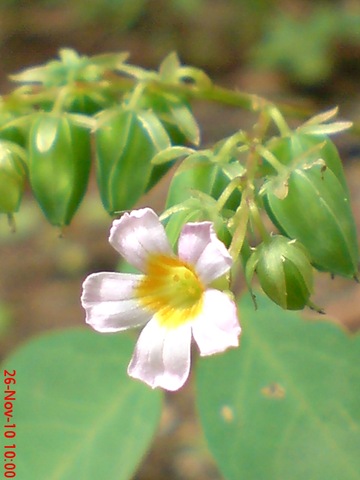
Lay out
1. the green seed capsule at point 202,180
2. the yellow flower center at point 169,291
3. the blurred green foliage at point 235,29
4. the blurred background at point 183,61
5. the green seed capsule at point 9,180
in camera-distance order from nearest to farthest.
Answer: the yellow flower center at point 169,291
the green seed capsule at point 202,180
the green seed capsule at point 9,180
the blurred background at point 183,61
the blurred green foliage at point 235,29

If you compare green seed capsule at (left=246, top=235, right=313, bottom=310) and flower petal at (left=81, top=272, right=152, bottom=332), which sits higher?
green seed capsule at (left=246, top=235, right=313, bottom=310)

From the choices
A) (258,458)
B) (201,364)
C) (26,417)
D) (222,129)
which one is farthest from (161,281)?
(222,129)

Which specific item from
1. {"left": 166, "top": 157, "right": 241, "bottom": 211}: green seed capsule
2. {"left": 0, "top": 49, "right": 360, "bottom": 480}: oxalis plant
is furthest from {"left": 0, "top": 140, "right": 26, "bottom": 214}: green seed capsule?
{"left": 166, "top": 157, "right": 241, "bottom": 211}: green seed capsule

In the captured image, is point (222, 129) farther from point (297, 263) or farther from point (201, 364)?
point (297, 263)

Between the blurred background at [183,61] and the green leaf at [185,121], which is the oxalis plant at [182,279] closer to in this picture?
the green leaf at [185,121]

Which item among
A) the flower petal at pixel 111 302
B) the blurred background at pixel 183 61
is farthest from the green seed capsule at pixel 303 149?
the blurred background at pixel 183 61

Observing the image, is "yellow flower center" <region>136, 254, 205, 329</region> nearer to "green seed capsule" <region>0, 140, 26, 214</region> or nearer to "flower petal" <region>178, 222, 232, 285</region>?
"flower petal" <region>178, 222, 232, 285</region>
